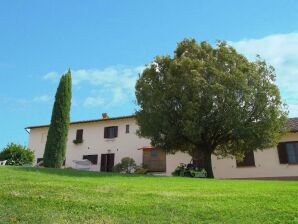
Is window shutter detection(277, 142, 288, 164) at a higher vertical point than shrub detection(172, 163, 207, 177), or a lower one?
higher

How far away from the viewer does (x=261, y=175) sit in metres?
29.9

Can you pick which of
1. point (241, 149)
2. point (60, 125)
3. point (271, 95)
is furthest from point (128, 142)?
point (271, 95)

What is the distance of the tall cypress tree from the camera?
2427 cm

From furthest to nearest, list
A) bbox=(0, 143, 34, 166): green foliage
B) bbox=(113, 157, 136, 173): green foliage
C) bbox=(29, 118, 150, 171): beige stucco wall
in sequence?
bbox=(29, 118, 150, 171): beige stucco wall < bbox=(113, 157, 136, 173): green foliage < bbox=(0, 143, 34, 166): green foliage

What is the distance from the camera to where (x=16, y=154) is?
26109 millimetres

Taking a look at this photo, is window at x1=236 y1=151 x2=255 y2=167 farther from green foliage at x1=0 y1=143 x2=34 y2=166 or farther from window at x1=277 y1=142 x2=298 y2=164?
green foliage at x1=0 y1=143 x2=34 y2=166

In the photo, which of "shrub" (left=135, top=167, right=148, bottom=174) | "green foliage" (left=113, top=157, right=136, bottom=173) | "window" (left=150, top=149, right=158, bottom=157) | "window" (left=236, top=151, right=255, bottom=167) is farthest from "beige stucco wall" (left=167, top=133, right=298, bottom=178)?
"green foliage" (left=113, top=157, right=136, bottom=173)

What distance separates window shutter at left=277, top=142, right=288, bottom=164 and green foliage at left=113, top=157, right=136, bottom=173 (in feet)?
41.7

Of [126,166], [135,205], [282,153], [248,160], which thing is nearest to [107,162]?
[126,166]

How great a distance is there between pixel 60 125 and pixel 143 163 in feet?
38.1

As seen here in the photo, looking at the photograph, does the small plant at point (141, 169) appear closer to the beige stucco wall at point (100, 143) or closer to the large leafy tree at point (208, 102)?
the beige stucco wall at point (100, 143)

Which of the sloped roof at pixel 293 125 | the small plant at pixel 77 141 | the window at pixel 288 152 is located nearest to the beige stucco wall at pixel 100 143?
the small plant at pixel 77 141

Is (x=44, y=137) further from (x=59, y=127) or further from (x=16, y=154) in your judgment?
(x=59, y=127)

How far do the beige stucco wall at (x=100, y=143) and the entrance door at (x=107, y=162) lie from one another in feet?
1.30
